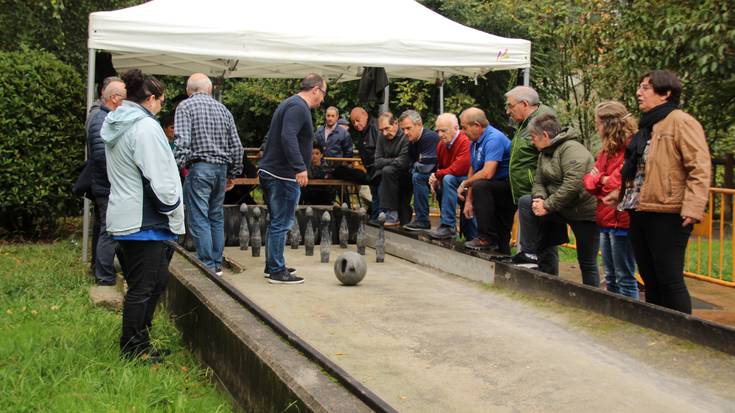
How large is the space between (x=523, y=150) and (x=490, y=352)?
275 centimetres

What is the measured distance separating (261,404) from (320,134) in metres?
8.86

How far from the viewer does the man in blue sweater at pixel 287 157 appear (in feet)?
25.2

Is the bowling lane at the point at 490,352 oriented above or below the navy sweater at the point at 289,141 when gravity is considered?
below

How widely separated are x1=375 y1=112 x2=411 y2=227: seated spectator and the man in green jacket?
295cm

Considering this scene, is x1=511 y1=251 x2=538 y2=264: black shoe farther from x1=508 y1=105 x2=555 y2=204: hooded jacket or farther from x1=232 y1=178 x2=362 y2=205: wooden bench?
→ x1=232 y1=178 x2=362 y2=205: wooden bench

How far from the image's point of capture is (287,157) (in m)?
7.70

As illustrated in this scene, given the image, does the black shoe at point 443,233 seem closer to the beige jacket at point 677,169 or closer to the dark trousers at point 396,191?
the dark trousers at point 396,191

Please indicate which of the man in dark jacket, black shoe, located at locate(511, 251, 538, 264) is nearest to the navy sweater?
the man in dark jacket

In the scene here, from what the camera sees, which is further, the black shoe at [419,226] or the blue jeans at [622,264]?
the black shoe at [419,226]

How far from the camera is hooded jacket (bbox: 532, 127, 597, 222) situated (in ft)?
23.5

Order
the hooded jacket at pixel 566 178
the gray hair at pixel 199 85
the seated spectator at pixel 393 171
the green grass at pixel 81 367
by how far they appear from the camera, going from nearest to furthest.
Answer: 1. the green grass at pixel 81 367
2. the hooded jacket at pixel 566 178
3. the gray hair at pixel 199 85
4. the seated spectator at pixel 393 171

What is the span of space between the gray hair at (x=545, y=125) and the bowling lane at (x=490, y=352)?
4.62ft

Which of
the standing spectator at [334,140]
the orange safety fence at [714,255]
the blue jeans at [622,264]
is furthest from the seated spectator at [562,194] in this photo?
the standing spectator at [334,140]

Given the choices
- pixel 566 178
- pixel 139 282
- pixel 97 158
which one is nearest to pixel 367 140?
pixel 97 158
